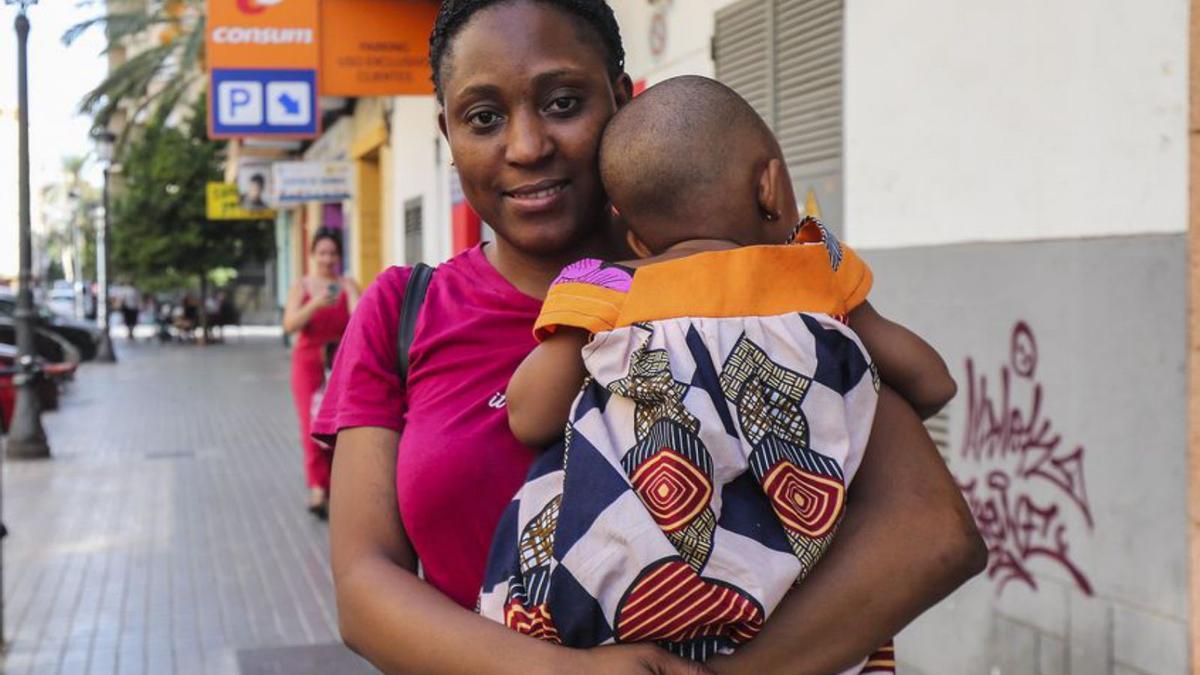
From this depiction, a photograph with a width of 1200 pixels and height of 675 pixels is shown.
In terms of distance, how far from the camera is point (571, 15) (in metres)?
1.89

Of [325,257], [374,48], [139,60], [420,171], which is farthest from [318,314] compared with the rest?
[139,60]

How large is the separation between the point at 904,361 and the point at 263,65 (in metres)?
12.4

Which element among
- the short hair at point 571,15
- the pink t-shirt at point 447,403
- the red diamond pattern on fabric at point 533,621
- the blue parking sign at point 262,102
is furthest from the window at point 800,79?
the blue parking sign at point 262,102

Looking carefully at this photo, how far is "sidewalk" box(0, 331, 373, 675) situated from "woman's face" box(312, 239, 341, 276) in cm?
169

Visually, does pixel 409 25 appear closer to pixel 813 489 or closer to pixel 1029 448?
pixel 1029 448

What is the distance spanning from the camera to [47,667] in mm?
6504

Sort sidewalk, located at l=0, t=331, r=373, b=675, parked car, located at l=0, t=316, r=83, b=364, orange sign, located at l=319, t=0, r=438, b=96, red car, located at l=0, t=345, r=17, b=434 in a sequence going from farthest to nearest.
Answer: parked car, located at l=0, t=316, r=83, b=364
red car, located at l=0, t=345, r=17, b=434
orange sign, located at l=319, t=0, r=438, b=96
sidewalk, located at l=0, t=331, r=373, b=675

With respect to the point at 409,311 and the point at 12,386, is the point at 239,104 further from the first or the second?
the point at 409,311

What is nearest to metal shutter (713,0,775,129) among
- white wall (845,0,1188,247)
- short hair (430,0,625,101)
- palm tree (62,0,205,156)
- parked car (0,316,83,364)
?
white wall (845,0,1188,247)

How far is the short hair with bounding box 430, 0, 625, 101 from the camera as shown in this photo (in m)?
1.90

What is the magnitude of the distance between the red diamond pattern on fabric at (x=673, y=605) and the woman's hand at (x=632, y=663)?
0.05ft

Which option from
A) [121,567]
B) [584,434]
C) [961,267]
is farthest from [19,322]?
[584,434]

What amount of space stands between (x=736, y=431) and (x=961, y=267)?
4.28m

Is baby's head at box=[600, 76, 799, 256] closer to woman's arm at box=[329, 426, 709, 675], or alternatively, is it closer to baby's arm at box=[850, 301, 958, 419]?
baby's arm at box=[850, 301, 958, 419]
